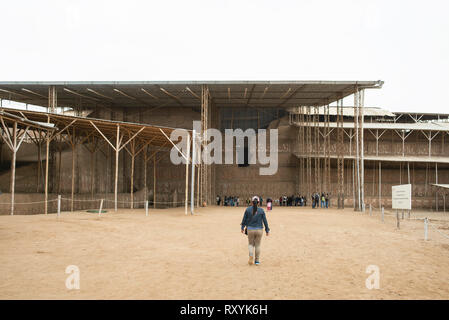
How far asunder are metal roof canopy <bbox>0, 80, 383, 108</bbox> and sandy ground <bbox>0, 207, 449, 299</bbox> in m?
18.4

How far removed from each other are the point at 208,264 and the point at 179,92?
2606cm

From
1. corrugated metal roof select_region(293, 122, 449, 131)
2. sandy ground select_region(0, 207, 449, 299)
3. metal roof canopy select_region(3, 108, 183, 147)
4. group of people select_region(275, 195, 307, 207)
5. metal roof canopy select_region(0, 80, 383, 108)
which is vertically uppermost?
metal roof canopy select_region(0, 80, 383, 108)

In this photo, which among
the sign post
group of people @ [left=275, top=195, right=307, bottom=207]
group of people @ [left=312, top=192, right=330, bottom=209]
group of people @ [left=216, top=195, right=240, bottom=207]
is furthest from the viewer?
group of people @ [left=216, top=195, right=240, bottom=207]

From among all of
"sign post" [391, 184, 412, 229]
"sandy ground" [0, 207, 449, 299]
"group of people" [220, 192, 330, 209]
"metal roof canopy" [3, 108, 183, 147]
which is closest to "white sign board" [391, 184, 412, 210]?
"sign post" [391, 184, 412, 229]

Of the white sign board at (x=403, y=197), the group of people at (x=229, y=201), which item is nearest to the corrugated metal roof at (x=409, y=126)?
the group of people at (x=229, y=201)

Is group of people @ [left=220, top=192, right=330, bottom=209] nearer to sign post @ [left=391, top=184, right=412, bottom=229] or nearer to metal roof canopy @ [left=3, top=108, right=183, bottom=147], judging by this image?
metal roof canopy @ [left=3, top=108, right=183, bottom=147]

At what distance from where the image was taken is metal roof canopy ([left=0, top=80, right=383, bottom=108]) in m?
30.2

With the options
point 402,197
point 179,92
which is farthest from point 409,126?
point 179,92

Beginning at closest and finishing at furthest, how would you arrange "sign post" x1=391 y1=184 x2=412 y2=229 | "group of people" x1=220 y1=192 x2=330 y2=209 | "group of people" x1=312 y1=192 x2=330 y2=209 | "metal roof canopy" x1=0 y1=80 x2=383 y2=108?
"sign post" x1=391 y1=184 x2=412 y2=229
"metal roof canopy" x1=0 y1=80 x2=383 y2=108
"group of people" x1=312 y1=192 x2=330 y2=209
"group of people" x1=220 y1=192 x2=330 y2=209

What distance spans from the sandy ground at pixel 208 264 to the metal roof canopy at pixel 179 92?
18.4 metres

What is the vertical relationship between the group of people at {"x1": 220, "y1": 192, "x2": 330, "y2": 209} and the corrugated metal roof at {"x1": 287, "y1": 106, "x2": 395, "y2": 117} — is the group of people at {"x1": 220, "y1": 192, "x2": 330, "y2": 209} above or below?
below

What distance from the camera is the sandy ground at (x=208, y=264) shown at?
6152mm

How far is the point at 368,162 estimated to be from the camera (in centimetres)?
3738
